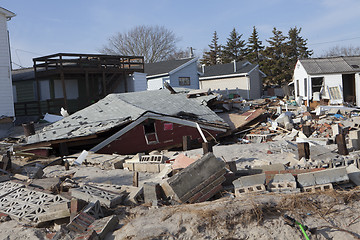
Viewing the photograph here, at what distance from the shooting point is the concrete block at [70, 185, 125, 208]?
5.79 m

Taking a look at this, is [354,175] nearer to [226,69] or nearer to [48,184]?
[48,184]

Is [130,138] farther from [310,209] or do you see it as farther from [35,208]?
[310,209]

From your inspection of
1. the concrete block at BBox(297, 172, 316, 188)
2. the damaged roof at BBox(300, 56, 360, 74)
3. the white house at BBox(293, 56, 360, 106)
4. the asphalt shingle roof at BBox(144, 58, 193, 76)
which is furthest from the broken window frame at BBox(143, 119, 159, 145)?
the asphalt shingle roof at BBox(144, 58, 193, 76)

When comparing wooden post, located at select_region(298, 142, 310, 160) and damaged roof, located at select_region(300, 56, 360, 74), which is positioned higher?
damaged roof, located at select_region(300, 56, 360, 74)

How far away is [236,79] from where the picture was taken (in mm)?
36656

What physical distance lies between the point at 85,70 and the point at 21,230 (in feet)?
55.6

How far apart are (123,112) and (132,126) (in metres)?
1.27

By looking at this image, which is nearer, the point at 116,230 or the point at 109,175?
the point at 116,230

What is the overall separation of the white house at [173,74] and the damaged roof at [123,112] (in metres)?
11.9

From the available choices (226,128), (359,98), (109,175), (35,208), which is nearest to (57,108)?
(226,128)

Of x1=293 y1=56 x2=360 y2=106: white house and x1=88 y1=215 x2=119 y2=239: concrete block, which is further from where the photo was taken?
x1=293 y1=56 x2=360 y2=106: white house

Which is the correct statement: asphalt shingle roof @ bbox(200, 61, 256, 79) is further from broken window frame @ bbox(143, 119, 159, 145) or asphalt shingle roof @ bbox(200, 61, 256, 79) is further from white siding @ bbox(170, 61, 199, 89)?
broken window frame @ bbox(143, 119, 159, 145)

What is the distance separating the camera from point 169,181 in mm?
5926

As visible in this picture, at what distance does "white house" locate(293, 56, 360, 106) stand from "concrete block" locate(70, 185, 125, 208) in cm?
2011
